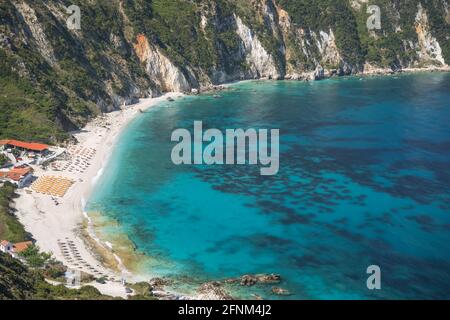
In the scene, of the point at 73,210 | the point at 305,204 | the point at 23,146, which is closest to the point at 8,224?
the point at 73,210

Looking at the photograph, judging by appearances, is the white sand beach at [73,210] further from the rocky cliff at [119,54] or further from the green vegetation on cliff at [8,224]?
the rocky cliff at [119,54]

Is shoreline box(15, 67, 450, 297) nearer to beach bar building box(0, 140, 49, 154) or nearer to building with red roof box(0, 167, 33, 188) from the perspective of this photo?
building with red roof box(0, 167, 33, 188)

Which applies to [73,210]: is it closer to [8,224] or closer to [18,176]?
[8,224]

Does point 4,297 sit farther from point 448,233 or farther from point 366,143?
point 366,143

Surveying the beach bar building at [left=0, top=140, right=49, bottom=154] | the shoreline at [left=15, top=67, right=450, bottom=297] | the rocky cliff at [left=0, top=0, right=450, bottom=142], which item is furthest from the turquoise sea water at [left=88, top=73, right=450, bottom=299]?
the rocky cliff at [left=0, top=0, right=450, bottom=142]
